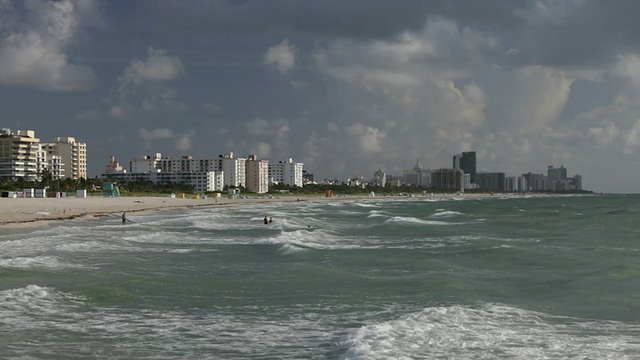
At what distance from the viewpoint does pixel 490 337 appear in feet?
35.0

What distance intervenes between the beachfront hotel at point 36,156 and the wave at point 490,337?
147202mm

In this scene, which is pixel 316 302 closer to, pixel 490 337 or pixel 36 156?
pixel 490 337

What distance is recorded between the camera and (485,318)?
1229cm

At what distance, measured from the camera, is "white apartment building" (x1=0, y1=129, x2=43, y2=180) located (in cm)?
15600

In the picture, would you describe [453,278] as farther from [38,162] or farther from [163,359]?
[38,162]

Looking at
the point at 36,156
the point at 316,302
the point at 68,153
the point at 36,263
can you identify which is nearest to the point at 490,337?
the point at 316,302

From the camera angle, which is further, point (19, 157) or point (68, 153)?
point (68, 153)

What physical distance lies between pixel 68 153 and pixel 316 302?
181 metres

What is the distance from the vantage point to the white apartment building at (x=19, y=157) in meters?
156

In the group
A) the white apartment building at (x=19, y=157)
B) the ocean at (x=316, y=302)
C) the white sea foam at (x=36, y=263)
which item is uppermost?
→ the white apartment building at (x=19, y=157)

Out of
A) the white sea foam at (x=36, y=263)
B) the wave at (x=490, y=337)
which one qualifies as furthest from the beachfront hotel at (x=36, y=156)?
the wave at (x=490, y=337)

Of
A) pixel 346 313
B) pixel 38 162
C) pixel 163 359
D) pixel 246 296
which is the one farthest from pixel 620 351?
pixel 38 162

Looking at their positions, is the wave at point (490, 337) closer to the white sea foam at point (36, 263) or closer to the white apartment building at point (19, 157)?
the white sea foam at point (36, 263)

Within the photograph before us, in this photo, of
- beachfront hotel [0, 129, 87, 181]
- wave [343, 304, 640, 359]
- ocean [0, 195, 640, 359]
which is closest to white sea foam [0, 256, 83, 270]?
ocean [0, 195, 640, 359]
